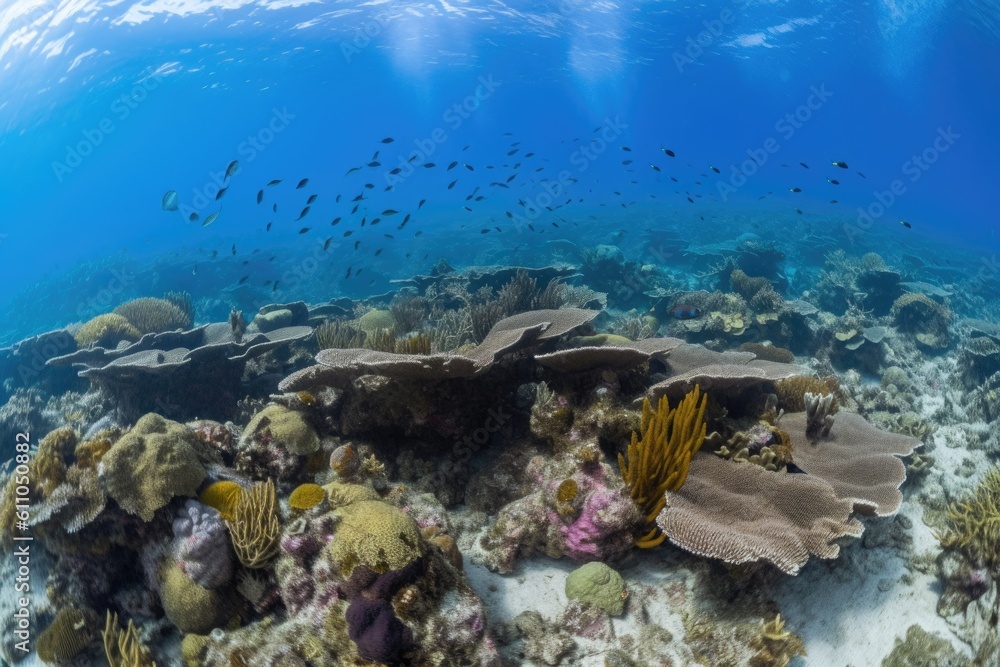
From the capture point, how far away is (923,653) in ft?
12.4

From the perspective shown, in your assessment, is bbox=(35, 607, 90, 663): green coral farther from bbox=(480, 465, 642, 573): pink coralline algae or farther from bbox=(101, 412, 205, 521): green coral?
bbox=(480, 465, 642, 573): pink coralline algae

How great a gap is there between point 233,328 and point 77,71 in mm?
48091

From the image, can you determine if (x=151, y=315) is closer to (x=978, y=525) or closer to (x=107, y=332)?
(x=107, y=332)

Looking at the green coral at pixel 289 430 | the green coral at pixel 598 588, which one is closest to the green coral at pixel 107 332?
the green coral at pixel 289 430

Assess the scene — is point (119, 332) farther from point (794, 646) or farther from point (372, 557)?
point (794, 646)

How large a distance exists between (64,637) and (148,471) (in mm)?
1469

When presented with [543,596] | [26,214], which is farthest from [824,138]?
[26,214]

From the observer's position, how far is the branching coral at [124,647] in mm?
3680

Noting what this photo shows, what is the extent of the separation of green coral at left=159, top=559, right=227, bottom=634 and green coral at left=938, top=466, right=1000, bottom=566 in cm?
654

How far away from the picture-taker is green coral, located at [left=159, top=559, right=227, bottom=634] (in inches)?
150

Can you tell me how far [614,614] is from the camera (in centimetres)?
406

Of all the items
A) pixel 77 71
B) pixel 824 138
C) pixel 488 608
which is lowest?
pixel 824 138

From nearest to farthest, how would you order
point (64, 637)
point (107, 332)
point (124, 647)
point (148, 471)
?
point (124, 647) < point (64, 637) < point (148, 471) < point (107, 332)

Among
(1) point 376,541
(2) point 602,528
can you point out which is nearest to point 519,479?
(2) point 602,528
